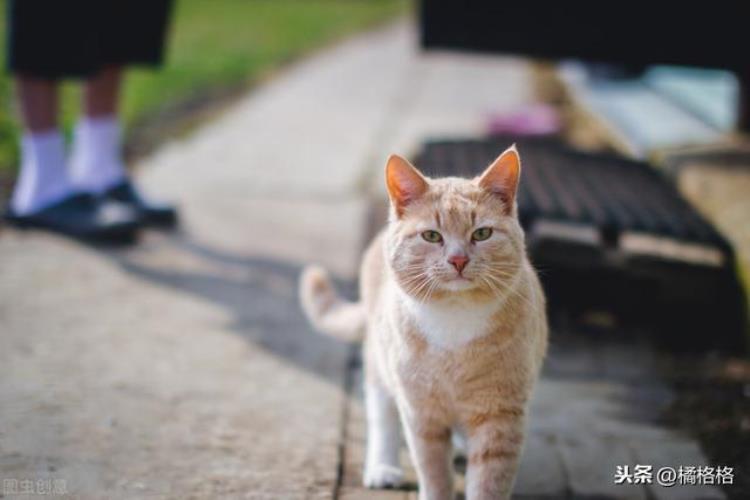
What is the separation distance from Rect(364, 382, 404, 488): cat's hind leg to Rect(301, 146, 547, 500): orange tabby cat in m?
0.18

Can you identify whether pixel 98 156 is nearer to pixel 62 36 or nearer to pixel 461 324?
pixel 62 36

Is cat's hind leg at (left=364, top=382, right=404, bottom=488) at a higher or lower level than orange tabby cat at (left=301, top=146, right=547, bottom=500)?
lower

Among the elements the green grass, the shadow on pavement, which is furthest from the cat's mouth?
the green grass

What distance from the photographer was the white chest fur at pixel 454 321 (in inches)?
83.4

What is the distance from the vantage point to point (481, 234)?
2.19 m

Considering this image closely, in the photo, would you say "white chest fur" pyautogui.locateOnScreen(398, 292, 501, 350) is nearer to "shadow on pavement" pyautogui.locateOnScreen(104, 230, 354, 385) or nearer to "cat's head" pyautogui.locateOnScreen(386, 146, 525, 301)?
"cat's head" pyautogui.locateOnScreen(386, 146, 525, 301)

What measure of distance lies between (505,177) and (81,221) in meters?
2.39

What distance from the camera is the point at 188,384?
9.43 ft

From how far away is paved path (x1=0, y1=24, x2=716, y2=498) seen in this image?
237 centimetres

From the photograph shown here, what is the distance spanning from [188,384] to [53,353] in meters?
0.48

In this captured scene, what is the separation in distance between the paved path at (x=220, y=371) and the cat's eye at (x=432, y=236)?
67cm

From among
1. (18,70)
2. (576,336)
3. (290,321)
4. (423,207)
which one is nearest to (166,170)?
(18,70)

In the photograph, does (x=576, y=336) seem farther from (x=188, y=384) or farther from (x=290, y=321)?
(x=188, y=384)

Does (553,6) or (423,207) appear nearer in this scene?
(423,207)
